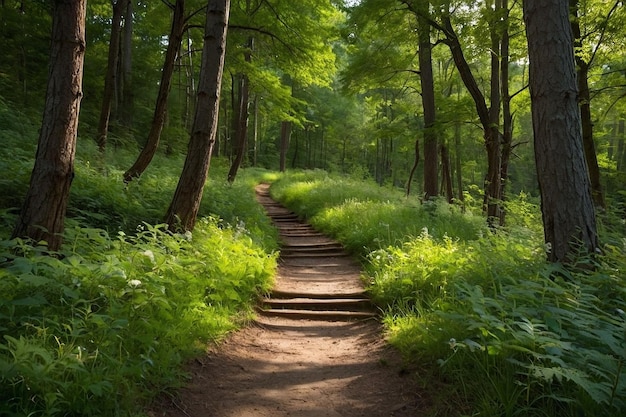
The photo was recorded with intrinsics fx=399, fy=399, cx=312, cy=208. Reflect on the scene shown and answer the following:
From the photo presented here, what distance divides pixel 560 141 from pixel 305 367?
364 cm

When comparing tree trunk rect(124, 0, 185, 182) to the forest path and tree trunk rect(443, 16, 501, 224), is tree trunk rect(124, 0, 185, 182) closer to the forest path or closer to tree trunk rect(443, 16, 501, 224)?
the forest path

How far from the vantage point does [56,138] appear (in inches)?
160

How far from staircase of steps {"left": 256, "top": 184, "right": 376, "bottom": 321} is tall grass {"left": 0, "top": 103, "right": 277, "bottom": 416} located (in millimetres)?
506

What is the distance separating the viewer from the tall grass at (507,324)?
101 inches

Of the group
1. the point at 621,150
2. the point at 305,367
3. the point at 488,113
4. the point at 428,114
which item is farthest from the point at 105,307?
the point at 621,150

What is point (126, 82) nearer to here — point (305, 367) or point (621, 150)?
point (305, 367)

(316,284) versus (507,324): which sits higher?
(507,324)

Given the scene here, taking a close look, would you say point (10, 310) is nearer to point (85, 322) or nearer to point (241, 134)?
point (85, 322)

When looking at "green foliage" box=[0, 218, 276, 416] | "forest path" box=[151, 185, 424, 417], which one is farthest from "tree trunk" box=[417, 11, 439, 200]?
"green foliage" box=[0, 218, 276, 416]

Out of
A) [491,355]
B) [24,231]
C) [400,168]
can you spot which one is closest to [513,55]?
[491,355]

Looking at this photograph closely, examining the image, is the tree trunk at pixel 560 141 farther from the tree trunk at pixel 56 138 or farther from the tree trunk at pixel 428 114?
the tree trunk at pixel 428 114

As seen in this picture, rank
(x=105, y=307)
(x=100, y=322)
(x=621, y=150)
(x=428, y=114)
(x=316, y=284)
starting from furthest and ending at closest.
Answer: (x=621, y=150), (x=428, y=114), (x=316, y=284), (x=105, y=307), (x=100, y=322)

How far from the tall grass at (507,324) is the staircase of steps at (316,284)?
0.41 m

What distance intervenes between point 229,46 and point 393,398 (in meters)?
9.10
